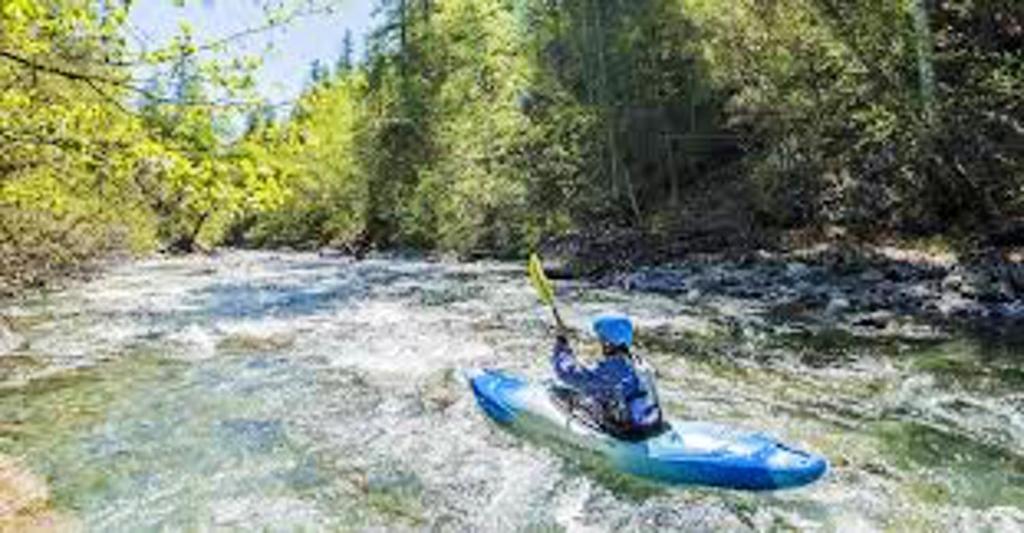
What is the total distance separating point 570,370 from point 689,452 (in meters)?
1.66

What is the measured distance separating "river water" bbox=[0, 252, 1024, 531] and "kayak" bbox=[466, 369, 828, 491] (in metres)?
0.16

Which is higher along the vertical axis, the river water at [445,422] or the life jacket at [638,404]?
the life jacket at [638,404]

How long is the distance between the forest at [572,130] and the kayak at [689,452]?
10.6 feet

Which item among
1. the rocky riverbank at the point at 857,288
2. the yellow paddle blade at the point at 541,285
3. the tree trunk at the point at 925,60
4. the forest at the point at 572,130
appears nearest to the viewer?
the forest at the point at 572,130

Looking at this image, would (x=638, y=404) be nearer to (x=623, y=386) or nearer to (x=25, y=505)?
(x=623, y=386)

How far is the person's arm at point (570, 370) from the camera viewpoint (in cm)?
896

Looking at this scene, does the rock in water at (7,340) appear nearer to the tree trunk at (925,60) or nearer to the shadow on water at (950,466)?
the shadow on water at (950,466)

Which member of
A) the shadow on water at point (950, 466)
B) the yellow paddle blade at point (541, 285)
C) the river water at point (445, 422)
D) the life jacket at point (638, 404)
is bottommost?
the river water at point (445, 422)

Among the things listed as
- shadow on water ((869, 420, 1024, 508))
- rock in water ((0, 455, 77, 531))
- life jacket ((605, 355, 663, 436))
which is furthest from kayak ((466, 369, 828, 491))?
rock in water ((0, 455, 77, 531))

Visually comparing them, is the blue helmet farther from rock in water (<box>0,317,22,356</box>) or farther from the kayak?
rock in water (<box>0,317,22,356</box>)

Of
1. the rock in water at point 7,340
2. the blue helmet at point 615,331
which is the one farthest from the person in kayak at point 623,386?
the rock in water at point 7,340

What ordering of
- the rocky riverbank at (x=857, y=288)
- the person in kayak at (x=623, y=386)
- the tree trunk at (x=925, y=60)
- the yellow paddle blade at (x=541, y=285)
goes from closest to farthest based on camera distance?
the person in kayak at (x=623, y=386) → the yellow paddle blade at (x=541, y=285) → the rocky riverbank at (x=857, y=288) → the tree trunk at (x=925, y=60)

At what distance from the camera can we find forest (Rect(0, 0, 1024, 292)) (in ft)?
16.8

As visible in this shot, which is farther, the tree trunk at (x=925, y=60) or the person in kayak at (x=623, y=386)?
the tree trunk at (x=925, y=60)
